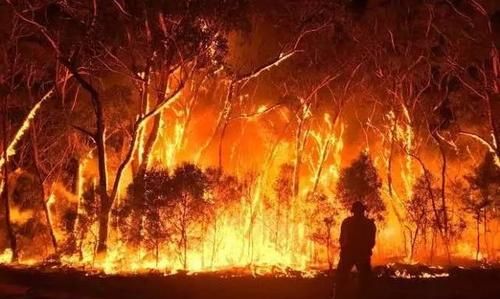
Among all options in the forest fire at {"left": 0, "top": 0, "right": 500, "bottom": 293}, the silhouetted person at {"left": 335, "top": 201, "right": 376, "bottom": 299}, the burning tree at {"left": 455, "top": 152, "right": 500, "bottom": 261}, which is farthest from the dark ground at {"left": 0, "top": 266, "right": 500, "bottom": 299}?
the burning tree at {"left": 455, "top": 152, "right": 500, "bottom": 261}

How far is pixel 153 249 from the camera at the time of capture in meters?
18.5

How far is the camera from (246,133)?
2780 centimetres

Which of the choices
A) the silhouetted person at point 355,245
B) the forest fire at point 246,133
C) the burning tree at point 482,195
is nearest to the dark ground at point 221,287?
the forest fire at point 246,133

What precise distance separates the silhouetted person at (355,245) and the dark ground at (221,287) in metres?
1.44

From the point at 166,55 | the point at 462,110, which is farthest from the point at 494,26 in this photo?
the point at 166,55

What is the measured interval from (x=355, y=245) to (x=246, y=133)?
15.7 metres

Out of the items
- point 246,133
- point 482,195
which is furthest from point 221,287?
point 246,133

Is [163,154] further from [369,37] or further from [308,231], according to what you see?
[369,37]

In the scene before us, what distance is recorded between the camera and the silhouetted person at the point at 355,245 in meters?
A: 12.4

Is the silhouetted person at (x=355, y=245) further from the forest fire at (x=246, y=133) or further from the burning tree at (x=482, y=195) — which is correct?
the burning tree at (x=482, y=195)

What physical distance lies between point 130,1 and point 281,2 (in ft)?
20.4

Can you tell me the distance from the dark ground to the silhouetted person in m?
1.44

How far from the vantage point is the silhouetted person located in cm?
1237

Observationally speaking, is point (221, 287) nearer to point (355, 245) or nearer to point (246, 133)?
point (355, 245)
